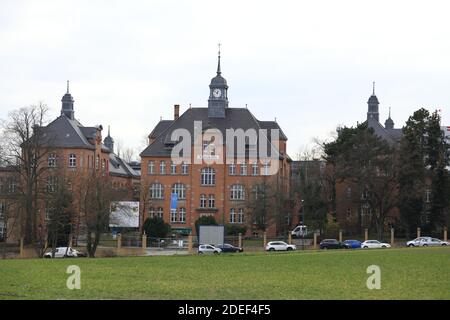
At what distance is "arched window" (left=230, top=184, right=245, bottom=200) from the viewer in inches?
4011

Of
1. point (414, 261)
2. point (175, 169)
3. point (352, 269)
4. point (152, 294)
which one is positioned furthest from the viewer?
point (175, 169)

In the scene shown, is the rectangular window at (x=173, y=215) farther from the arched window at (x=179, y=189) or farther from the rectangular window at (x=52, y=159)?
the rectangular window at (x=52, y=159)

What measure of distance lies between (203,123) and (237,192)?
9533 millimetres

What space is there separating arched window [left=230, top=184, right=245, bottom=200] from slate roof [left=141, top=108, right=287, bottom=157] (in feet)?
20.6

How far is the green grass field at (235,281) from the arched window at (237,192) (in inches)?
2273

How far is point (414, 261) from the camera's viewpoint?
4481cm

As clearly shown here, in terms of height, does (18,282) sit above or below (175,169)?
below

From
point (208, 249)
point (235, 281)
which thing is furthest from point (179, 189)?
point (235, 281)

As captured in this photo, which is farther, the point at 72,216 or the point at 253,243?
the point at 253,243

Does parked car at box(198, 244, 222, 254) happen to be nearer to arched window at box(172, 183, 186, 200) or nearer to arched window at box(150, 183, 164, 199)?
arched window at box(172, 183, 186, 200)

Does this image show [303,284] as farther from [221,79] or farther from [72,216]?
[221,79]

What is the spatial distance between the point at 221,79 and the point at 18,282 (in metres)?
78.5
